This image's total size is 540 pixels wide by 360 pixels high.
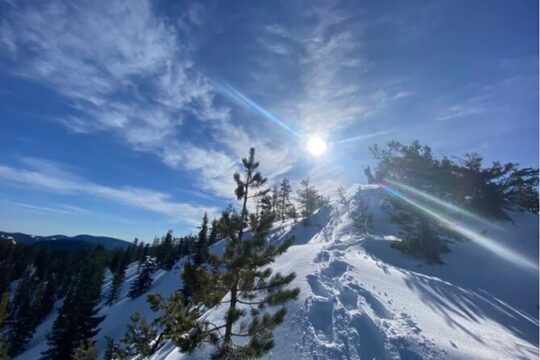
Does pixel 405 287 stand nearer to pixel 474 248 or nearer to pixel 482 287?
pixel 482 287

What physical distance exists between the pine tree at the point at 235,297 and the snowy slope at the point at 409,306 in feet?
5.74

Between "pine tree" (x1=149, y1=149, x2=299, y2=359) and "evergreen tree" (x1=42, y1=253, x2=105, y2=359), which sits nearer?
"pine tree" (x1=149, y1=149, x2=299, y2=359)

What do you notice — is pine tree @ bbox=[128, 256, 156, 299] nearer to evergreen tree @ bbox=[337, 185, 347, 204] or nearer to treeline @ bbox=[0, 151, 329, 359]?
treeline @ bbox=[0, 151, 329, 359]

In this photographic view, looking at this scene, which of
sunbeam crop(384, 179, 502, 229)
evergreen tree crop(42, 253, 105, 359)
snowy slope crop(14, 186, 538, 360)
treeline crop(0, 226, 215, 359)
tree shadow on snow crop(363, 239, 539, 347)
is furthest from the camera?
treeline crop(0, 226, 215, 359)

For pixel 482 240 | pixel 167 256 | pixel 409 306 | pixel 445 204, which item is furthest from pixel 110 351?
pixel 167 256

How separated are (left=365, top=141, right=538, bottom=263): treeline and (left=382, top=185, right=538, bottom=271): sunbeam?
239 mm

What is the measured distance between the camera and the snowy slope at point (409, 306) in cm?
942

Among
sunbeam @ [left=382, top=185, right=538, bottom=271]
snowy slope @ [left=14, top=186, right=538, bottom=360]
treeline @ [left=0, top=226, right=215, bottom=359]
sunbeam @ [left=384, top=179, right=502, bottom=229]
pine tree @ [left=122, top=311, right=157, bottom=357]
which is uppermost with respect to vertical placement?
sunbeam @ [left=384, top=179, right=502, bottom=229]

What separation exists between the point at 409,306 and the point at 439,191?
1632 cm

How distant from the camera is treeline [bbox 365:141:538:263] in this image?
78.2ft

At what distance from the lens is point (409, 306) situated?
41.6ft

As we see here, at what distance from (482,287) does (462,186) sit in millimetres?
9717

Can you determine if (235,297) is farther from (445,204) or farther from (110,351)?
(110,351)

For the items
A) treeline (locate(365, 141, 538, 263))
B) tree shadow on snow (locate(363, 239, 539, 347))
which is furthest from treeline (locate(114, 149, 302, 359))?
treeline (locate(365, 141, 538, 263))
